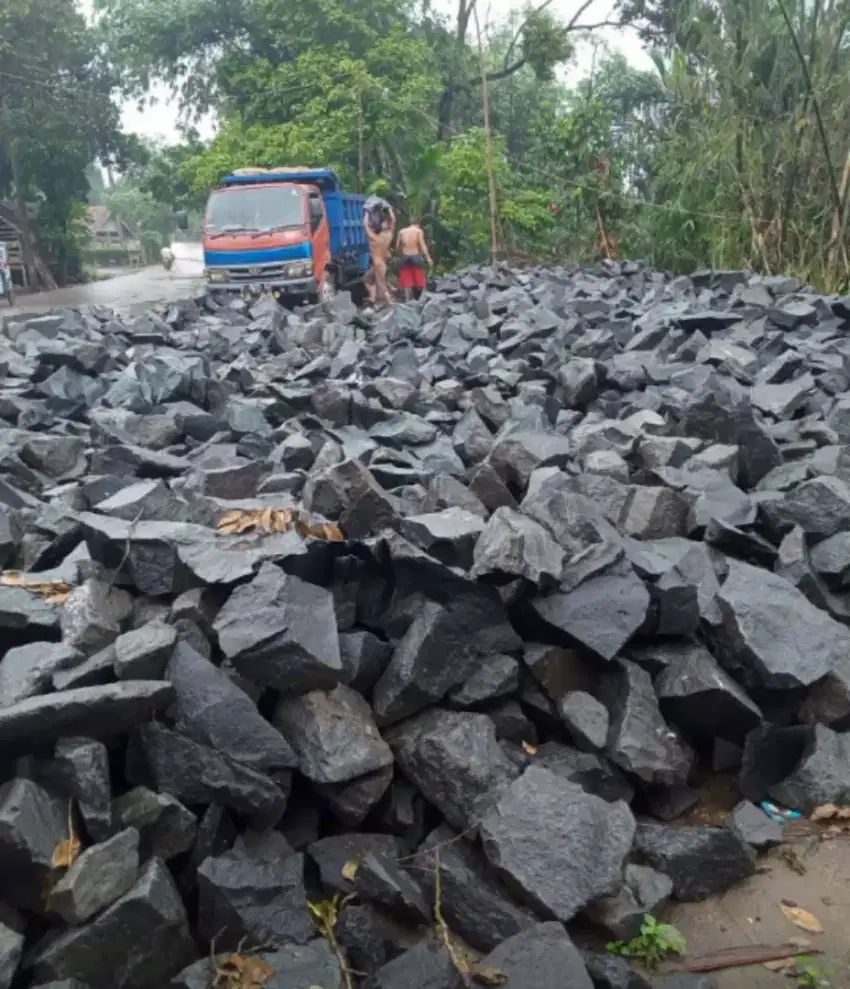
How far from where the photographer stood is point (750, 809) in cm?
270

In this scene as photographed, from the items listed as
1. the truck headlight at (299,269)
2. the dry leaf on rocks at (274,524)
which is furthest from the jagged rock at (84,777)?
the truck headlight at (299,269)

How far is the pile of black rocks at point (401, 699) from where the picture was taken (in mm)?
2186

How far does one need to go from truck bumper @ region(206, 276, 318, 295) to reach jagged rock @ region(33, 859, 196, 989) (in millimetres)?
11908

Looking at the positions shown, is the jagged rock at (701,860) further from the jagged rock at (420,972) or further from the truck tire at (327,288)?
the truck tire at (327,288)

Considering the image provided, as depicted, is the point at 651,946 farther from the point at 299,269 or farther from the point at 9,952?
the point at 299,269

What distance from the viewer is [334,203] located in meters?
16.0

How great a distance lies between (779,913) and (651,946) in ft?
→ 1.28

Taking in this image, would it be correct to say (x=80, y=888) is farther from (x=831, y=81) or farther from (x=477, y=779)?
(x=831, y=81)

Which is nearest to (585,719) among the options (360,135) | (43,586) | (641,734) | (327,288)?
(641,734)

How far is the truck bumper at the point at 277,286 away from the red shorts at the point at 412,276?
1.47 m

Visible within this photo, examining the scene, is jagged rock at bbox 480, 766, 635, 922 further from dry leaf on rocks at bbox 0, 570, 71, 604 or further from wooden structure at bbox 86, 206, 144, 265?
wooden structure at bbox 86, 206, 144, 265

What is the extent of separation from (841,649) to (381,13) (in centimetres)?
2241

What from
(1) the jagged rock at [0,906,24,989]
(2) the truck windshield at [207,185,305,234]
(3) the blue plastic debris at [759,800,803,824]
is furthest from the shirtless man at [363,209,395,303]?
(1) the jagged rock at [0,906,24,989]

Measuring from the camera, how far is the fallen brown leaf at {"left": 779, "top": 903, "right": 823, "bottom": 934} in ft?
7.82
